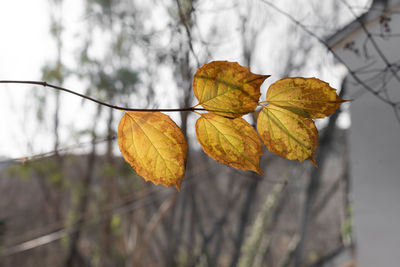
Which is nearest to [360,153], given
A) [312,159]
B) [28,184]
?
[312,159]

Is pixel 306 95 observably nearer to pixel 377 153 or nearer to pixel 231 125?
pixel 231 125

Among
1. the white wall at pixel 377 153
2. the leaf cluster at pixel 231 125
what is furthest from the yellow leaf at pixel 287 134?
the white wall at pixel 377 153

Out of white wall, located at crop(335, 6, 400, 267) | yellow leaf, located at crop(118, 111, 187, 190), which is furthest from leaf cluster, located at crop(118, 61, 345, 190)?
white wall, located at crop(335, 6, 400, 267)

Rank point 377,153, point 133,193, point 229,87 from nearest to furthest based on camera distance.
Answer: point 229,87, point 377,153, point 133,193

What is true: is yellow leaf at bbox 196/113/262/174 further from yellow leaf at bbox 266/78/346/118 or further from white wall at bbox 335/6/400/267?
white wall at bbox 335/6/400/267

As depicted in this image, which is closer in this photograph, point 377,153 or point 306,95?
point 306,95

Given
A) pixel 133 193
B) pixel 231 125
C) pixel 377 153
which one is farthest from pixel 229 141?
pixel 133 193
